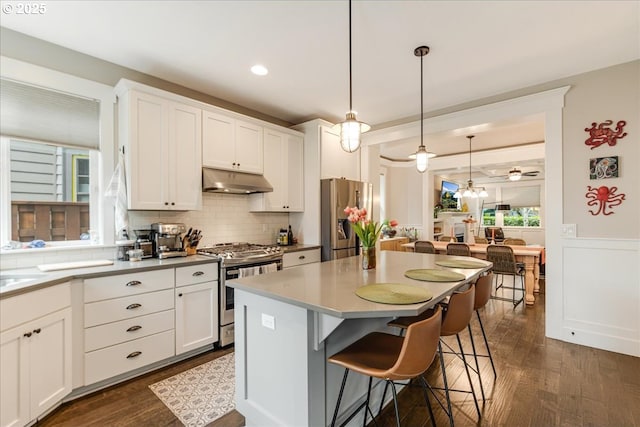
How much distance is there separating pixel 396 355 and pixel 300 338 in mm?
502

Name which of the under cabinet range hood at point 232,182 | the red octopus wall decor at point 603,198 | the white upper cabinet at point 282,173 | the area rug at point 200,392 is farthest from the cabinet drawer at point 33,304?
the red octopus wall decor at point 603,198

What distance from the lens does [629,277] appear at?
2.79 metres

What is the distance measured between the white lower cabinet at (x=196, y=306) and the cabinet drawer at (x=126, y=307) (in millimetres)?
114

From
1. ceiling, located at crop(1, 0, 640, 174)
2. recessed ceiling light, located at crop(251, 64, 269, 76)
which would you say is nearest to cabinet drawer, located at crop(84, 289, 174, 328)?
ceiling, located at crop(1, 0, 640, 174)

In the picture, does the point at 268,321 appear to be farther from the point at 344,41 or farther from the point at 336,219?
the point at 336,219

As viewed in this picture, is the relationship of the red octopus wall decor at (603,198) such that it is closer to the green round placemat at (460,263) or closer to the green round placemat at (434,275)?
the green round placemat at (460,263)

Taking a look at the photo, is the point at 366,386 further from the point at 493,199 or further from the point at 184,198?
the point at 493,199

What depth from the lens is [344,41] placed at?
2.46 meters

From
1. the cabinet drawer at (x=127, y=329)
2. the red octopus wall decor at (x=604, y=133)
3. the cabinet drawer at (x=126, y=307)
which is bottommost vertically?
the cabinet drawer at (x=127, y=329)

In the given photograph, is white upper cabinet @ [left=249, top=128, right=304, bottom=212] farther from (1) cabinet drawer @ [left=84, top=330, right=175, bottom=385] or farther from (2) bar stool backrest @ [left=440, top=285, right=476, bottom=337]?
(2) bar stool backrest @ [left=440, top=285, right=476, bottom=337]

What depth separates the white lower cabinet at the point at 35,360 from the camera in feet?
5.33

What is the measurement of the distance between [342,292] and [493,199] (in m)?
10.3

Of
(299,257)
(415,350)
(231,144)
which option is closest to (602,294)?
(415,350)

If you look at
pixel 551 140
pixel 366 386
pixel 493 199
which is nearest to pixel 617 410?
pixel 366 386
